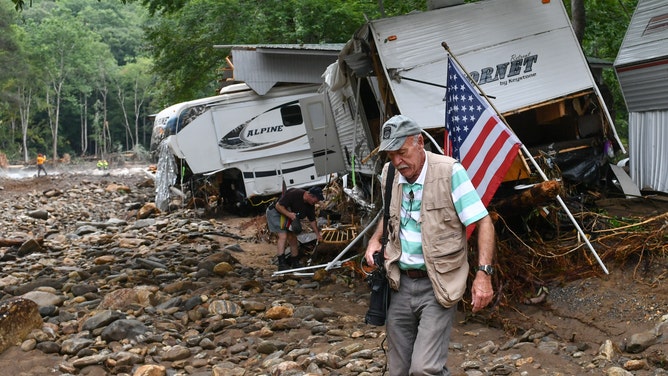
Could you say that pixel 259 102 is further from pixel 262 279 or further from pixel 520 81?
pixel 520 81

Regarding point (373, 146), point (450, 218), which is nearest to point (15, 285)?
point (373, 146)

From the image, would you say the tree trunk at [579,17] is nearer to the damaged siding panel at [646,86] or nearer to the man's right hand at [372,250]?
the damaged siding panel at [646,86]

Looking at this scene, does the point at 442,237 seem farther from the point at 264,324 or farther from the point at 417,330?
the point at 264,324

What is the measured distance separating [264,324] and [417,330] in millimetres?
4379

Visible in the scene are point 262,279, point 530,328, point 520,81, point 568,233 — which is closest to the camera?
point 530,328

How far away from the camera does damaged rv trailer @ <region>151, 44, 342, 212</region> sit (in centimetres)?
1847

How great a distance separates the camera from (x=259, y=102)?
18922mm

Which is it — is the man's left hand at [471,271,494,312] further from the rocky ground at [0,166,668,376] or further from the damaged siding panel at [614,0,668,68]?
the damaged siding panel at [614,0,668,68]

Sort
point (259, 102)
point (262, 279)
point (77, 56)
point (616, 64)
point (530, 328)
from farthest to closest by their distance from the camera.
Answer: point (77, 56), point (259, 102), point (262, 279), point (616, 64), point (530, 328)

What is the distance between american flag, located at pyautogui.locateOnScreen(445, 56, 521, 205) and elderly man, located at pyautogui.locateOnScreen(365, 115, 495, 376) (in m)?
3.14

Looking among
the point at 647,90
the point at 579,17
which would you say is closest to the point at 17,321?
the point at 647,90

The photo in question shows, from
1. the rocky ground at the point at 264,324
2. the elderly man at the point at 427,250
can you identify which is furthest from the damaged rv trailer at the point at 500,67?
the elderly man at the point at 427,250

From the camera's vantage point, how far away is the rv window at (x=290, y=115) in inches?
751

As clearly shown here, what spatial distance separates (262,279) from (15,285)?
361 centimetres
